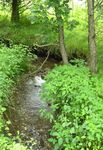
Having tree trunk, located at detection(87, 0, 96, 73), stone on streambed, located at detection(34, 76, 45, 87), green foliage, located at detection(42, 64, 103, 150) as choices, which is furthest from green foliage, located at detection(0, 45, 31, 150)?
tree trunk, located at detection(87, 0, 96, 73)

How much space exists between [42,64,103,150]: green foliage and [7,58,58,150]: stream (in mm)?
641

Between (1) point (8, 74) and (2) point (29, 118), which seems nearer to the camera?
(1) point (8, 74)

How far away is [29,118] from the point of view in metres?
7.91

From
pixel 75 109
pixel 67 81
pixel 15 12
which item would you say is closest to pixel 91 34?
pixel 67 81

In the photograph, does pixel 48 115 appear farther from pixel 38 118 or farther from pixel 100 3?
pixel 100 3

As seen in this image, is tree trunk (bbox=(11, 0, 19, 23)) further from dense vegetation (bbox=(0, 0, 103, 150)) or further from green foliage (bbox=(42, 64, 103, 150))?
green foliage (bbox=(42, 64, 103, 150))

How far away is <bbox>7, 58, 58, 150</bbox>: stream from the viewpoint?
6.88m

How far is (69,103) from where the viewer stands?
20.3 feet

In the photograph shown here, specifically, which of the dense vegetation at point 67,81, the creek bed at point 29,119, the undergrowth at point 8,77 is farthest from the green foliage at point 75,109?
the undergrowth at point 8,77

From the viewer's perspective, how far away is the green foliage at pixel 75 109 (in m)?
5.20

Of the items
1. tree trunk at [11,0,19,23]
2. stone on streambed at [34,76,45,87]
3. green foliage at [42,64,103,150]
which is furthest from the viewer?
tree trunk at [11,0,19,23]

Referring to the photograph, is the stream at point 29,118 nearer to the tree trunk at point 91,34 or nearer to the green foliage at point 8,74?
the green foliage at point 8,74

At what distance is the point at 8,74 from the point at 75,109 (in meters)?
2.55

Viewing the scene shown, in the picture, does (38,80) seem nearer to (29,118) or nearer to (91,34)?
(29,118)
